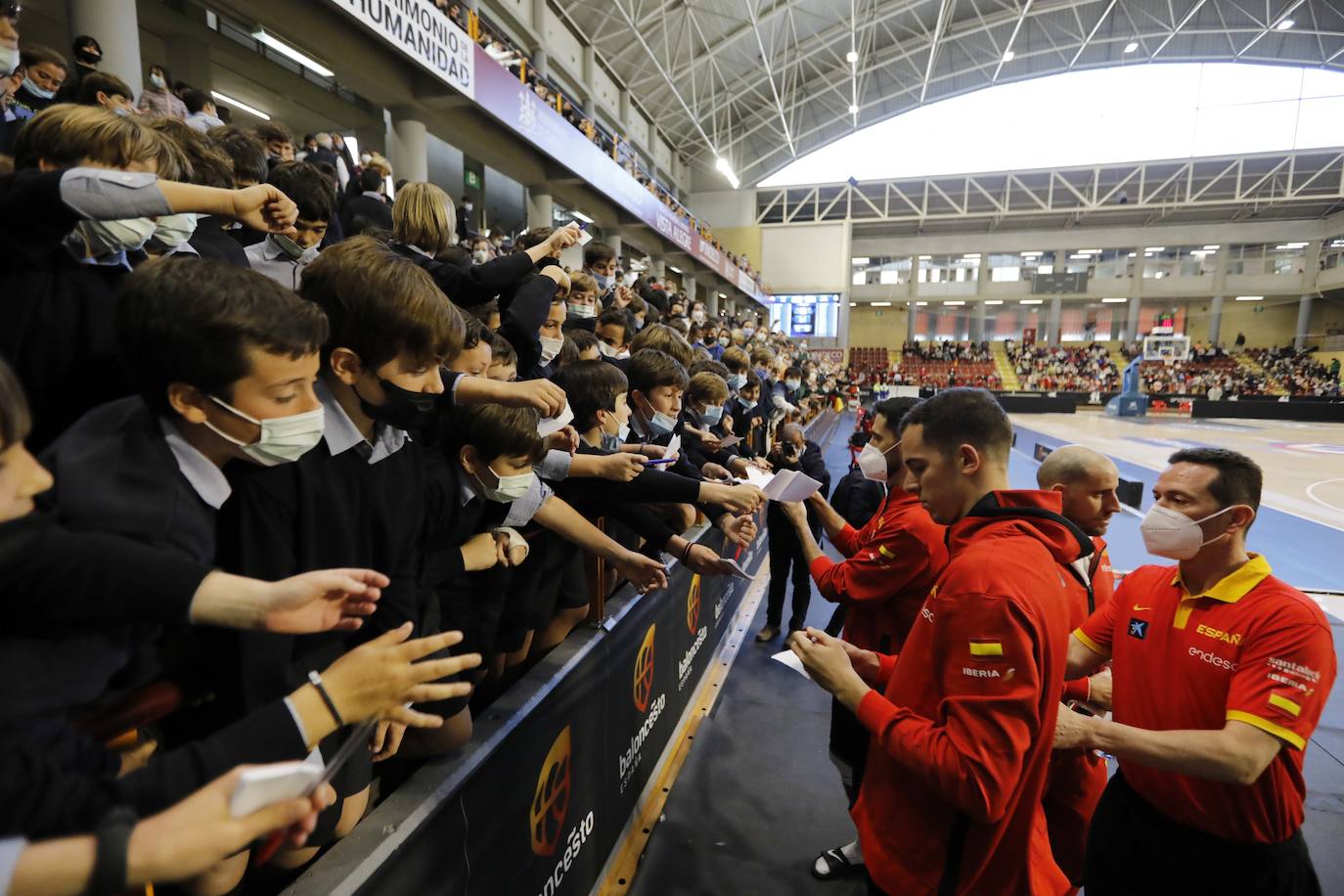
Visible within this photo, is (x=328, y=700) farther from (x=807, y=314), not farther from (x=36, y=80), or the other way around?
(x=807, y=314)

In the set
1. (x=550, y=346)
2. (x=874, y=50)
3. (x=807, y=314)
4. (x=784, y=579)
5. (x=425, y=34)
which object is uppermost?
(x=874, y=50)

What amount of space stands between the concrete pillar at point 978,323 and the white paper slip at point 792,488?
3838 centimetres

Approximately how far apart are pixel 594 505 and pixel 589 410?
17.0 inches

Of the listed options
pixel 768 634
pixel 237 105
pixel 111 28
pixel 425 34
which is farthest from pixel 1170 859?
pixel 237 105

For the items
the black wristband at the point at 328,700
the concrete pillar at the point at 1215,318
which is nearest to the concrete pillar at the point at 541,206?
the black wristband at the point at 328,700

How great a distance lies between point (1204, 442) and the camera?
1531 cm

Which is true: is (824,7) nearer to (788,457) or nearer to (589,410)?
(788,457)

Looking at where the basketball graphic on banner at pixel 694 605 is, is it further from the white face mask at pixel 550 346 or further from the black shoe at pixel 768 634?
the white face mask at pixel 550 346

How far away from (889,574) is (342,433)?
203 centimetres

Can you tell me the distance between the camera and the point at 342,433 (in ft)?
4.59

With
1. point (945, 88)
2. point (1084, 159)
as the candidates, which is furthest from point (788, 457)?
point (1084, 159)

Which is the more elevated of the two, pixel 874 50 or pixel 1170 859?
pixel 874 50

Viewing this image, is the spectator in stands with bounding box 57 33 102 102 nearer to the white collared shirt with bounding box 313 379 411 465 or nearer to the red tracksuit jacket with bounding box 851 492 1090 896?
the white collared shirt with bounding box 313 379 411 465

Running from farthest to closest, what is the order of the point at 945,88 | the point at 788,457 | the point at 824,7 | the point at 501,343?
the point at 945,88
the point at 824,7
the point at 788,457
the point at 501,343
